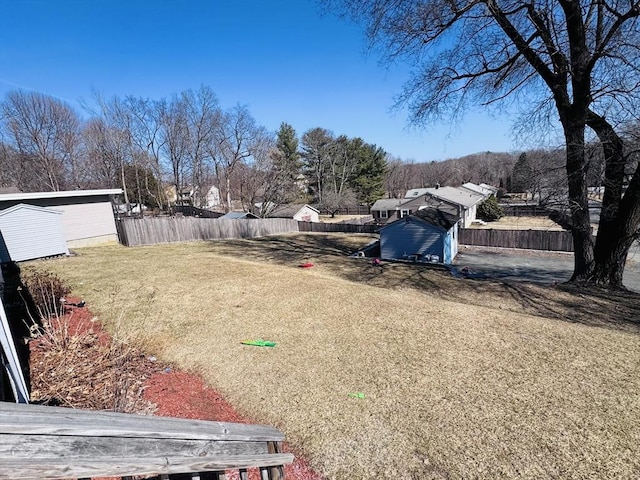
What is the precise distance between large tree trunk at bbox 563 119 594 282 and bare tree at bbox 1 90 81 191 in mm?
37821

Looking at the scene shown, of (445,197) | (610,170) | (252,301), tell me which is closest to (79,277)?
(252,301)

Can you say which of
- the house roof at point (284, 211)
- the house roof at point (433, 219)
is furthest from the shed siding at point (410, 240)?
the house roof at point (284, 211)

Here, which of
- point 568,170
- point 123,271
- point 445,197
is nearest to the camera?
point 568,170

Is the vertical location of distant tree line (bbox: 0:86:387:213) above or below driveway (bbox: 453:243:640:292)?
above

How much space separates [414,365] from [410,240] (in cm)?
1451

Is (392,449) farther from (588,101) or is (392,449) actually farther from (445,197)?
(445,197)

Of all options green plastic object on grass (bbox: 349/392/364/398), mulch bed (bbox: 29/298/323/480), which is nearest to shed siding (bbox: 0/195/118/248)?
mulch bed (bbox: 29/298/323/480)

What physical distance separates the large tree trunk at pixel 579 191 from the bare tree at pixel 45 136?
37821mm

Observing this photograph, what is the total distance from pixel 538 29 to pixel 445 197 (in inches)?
992

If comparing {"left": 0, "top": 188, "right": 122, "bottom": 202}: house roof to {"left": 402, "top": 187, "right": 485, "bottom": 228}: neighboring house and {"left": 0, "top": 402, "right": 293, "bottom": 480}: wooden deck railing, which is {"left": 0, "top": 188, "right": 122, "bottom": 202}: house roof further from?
{"left": 402, "top": 187, "right": 485, "bottom": 228}: neighboring house

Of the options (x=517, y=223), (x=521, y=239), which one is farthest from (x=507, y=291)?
(x=517, y=223)

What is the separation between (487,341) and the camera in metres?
5.46

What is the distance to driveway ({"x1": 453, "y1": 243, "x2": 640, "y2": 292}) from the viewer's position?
15.0 m

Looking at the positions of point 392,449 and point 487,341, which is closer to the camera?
point 392,449
